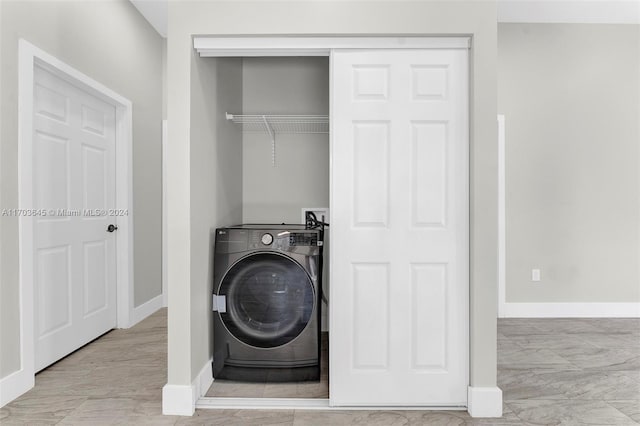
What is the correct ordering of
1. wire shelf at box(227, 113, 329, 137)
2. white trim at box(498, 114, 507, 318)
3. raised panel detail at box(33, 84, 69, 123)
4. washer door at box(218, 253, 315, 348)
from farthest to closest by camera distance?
1. white trim at box(498, 114, 507, 318)
2. wire shelf at box(227, 113, 329, 137)
3. raised panel detail at box(33, 84, 69, 123)
4. washer door at box(218, 253, 315, 348)

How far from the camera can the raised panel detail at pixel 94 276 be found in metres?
3.22

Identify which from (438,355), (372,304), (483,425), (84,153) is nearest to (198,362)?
(372,304)

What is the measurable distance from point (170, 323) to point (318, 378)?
3.03ft

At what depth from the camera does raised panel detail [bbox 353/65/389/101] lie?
220 cm

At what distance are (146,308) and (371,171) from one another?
9.30ft

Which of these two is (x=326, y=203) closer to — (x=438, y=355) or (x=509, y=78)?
(x=438, y=355)

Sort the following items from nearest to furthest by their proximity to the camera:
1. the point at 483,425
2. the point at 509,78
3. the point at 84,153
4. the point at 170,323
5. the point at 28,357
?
the point at 483,425
the point at 170,323
the point at 28,357
the point at 84,153
the point at 509,78

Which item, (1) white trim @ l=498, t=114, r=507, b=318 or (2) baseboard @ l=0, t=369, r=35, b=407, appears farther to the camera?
(1) white trim @ l=498, t=114, r=507, b=318

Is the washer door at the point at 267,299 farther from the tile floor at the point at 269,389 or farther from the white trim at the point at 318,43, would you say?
the white trim at the point at 318,43

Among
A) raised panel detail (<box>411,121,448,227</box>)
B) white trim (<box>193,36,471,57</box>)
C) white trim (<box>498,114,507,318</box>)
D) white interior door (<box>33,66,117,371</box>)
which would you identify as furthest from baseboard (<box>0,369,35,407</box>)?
white trim (<box>498,114,507,318</box>)

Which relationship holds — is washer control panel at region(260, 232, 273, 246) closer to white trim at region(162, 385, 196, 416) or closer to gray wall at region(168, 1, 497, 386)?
gray wall at region(168, 1, 497, 386)

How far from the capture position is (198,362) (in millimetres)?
2305

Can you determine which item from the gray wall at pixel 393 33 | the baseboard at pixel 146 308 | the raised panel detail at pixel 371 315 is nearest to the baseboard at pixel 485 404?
the gray wall at pixel 393 33

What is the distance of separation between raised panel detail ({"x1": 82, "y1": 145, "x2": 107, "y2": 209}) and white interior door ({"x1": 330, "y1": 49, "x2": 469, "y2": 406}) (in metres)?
2.07
